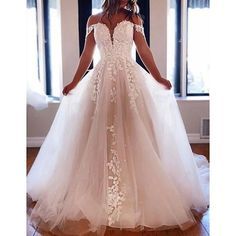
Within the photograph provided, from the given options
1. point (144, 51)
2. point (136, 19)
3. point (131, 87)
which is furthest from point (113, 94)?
point (136, 19)

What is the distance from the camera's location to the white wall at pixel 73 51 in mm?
3771

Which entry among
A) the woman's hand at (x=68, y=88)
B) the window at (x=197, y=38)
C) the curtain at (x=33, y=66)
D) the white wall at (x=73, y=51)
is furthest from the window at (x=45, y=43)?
the woman's hand at (x=68, y=88)

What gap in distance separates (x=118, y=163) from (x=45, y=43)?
234 cm

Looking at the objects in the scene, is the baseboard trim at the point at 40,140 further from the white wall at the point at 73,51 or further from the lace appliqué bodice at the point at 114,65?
the lace appliqué bodice at the point at 114,65

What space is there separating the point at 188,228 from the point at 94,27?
3.91 ft

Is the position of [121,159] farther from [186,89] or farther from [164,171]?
[186,89]

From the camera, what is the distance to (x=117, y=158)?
6.51 ft

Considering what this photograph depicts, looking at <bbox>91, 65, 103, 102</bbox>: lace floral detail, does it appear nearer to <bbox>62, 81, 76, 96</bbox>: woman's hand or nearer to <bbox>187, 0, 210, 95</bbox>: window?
<bbox>62, 81, 76, 96</bbox>: woman's hand

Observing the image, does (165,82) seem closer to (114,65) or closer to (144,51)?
(144,51)

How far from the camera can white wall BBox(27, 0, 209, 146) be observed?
3.77 m

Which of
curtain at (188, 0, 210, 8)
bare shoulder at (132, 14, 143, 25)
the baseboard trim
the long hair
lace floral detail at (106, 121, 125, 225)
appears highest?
curtain at (188, 0, 210, 8)

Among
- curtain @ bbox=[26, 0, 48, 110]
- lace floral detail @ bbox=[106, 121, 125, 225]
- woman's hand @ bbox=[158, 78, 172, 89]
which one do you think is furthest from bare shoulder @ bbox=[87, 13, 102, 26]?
curtain @ bbox=[26, 0, 48, 110]

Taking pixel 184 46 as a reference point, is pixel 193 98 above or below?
below
